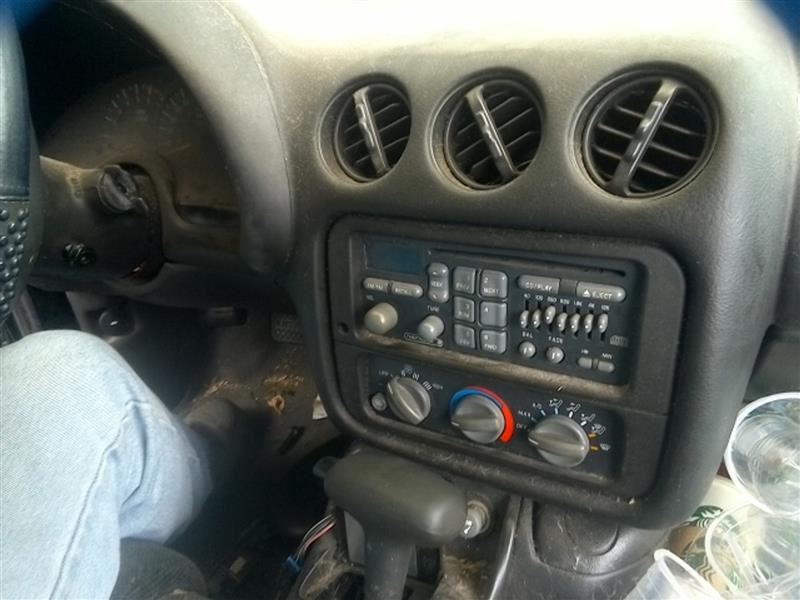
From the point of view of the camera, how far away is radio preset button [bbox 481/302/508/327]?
1.79 ft

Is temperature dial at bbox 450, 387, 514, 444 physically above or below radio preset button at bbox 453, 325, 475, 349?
below

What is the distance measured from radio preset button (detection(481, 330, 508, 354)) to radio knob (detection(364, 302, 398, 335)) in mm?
88

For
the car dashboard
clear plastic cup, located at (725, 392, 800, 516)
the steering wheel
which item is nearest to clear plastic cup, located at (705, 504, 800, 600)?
clear plastic cup, located at (725, 392, 800, 516)

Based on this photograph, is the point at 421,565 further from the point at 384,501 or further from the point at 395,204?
the point at 395,204

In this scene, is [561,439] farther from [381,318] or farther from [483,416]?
[381,318]

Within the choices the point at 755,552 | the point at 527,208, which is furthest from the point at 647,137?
the point at 755,552

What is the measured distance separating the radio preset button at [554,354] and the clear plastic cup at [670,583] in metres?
0.23

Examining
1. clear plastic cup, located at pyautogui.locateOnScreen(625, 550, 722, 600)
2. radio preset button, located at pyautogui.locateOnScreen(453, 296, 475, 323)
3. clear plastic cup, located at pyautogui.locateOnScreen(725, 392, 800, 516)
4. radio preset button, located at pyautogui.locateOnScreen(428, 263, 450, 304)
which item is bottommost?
clear plastic cup, located at pyautogui.locateOnScreen(625, 550, 722, 600)

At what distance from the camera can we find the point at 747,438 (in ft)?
2.28

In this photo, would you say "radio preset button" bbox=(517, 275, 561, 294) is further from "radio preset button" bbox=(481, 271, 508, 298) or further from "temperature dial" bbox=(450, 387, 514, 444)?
"temperature dial" bbox=(450, 387, 514, 444)

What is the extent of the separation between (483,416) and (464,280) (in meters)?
0.12

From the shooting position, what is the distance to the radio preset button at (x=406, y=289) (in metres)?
0.59

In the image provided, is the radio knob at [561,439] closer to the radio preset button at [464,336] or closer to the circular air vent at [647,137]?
the radio preset button at [464,336]

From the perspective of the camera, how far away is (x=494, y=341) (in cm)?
56
